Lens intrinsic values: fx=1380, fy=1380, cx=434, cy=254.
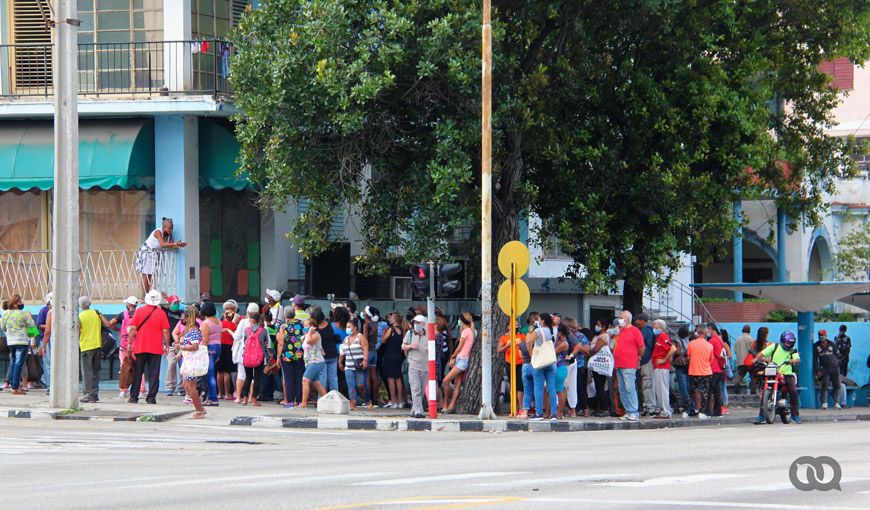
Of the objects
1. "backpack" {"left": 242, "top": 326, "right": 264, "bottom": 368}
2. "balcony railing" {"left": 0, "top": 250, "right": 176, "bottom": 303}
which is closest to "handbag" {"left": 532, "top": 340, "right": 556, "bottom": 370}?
"backpack" {"left": 242, "top": 326, "right": 264, "bottom": 368}

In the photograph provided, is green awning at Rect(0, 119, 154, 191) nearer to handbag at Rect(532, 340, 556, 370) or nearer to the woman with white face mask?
the woman with white face mask

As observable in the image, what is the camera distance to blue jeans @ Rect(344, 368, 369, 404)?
2452 cm

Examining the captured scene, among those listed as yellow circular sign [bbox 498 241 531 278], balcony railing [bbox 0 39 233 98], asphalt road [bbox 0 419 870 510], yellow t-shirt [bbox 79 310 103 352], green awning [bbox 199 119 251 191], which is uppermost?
balcony railing [bbox 0 39 233 98]

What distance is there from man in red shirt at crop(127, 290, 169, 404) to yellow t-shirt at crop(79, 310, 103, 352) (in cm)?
82

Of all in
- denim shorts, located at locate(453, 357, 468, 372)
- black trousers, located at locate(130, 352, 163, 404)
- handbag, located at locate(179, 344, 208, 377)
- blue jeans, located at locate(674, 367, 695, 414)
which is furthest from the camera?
blue jeans, located at locate(674, 367, 695, 414)

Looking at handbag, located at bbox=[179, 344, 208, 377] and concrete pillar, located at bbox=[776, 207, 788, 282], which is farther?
concrete pillar, located at bbox=[776, 207, 788, 282]

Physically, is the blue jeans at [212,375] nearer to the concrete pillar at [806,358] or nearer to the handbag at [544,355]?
the handbag at [544,355]

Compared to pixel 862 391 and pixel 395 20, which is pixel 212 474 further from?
pixel 862 391

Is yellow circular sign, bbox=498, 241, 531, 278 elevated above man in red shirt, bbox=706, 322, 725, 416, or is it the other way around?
yellow circular sign, bbox=498, 241, 531, 278

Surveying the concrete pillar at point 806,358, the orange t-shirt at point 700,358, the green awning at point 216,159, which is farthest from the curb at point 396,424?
the concrete pillar at point 806,358

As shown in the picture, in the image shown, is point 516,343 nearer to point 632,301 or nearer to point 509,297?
point 509,297

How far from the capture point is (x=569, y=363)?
77.6 feet

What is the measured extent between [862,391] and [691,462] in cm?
2064

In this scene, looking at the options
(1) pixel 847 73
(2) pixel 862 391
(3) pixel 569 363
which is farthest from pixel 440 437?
(1) pixel 847 73
